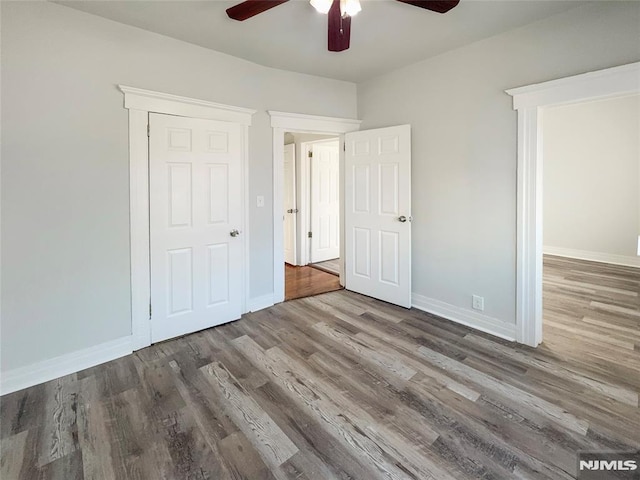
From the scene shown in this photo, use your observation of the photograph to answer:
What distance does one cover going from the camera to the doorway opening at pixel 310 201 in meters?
5.32

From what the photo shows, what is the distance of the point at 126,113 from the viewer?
2.51 metres

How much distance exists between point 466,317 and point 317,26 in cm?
290

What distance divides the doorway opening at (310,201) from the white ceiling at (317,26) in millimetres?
2057

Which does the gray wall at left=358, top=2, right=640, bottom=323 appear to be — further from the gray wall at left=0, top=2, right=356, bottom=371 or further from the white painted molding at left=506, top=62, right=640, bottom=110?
the gray wall at left=0, top=2, right=356, bottom=371

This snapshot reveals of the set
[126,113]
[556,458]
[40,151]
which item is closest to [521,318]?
[556,458]

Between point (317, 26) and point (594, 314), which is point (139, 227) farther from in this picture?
point (594, 314)

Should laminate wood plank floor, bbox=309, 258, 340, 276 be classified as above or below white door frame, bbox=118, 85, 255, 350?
below

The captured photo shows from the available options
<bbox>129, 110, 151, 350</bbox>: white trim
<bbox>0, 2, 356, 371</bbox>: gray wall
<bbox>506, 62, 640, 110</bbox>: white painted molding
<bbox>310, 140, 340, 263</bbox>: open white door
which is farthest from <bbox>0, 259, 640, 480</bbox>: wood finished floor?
<bbox>310, 140, 340, 263</bbox>: open white door

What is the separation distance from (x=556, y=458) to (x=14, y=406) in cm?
307

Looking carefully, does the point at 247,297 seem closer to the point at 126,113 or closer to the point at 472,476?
the point at 126,113

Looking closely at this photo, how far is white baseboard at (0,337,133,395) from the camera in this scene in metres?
2.14

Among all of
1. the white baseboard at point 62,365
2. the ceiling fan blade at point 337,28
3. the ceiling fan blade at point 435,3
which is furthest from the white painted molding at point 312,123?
Result: the white baseboard at point 62,365

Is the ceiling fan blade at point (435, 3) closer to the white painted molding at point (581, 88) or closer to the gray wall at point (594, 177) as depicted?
the white painted molding at point (581, 88)

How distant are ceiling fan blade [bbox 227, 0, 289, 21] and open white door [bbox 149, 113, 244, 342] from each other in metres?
1.13
